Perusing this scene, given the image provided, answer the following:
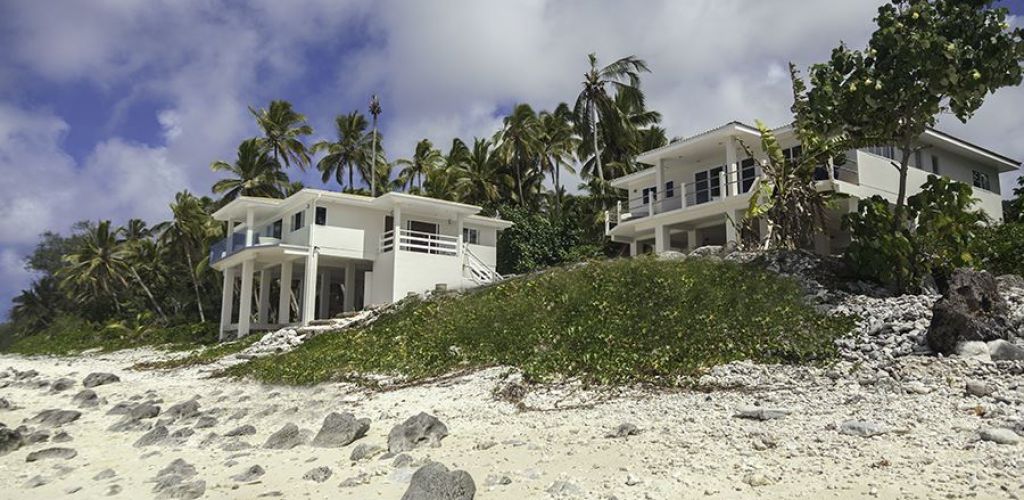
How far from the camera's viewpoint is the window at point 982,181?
3111 cm

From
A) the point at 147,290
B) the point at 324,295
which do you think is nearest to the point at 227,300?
the point at 324,295

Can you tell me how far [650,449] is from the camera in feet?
26.4

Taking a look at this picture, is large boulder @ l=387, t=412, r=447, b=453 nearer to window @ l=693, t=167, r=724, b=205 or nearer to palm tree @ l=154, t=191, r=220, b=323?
window @ l=693, t=167, r=724, b=205

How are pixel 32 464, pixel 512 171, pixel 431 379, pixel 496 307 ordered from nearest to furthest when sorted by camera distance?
1. pixel 32 464
2. pixel 431 379
3. pixel 496 307
4. pixel 512 171

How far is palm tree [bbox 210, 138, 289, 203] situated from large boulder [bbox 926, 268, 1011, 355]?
36.7m

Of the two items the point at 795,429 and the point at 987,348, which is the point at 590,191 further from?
the point at 795,429

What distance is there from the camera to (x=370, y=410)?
39.7ft

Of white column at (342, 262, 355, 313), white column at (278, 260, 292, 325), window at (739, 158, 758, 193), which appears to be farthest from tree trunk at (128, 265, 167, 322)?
window at (739, 158, 758, 193)

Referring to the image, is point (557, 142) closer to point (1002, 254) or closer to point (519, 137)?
point (519, 137)

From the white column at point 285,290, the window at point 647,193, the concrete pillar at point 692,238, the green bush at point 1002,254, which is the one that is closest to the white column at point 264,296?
the white column at point 285,290

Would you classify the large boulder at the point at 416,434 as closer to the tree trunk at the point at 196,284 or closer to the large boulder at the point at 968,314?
the large boulder at the point at 968,314

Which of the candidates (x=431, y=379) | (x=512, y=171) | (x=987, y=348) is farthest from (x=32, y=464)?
(x=512, y=171)

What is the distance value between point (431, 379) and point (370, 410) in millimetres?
2001

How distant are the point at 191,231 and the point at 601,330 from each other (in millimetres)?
32462
